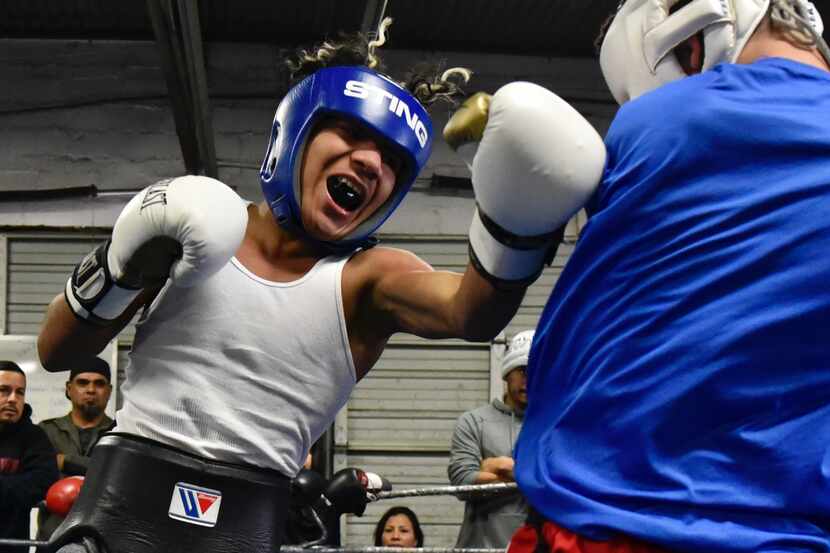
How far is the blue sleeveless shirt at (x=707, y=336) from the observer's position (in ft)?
4.50

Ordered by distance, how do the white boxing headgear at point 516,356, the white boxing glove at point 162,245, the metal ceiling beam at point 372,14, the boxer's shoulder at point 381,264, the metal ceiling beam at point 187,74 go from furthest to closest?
the metal ceiling beam at point 372,14 < the metal ceiling beam at point 187,74 < the white boxing headgear at point 516,356 < the boxer's shoulder at point 381,264 < the white boxing glove at point 162,245

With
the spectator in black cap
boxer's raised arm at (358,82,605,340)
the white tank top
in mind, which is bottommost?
the spectator in black cap

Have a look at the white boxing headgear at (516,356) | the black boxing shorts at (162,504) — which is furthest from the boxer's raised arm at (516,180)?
the white boxing headgear at (516,356)

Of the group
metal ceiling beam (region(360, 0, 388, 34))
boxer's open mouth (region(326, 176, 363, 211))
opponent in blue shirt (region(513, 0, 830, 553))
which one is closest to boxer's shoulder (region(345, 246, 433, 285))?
boxer's open mouth (region(326, 176, 363, 211))

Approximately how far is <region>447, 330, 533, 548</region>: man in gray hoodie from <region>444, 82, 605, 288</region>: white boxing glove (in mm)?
3235

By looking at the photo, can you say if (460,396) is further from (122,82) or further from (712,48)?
(712,48)

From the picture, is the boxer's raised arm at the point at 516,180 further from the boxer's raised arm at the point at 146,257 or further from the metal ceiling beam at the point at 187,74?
the metal ceiling beam at the point at 187,74

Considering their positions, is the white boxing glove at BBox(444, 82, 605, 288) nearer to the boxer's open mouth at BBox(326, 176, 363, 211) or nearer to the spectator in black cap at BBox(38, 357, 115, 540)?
the boxer's open mouth at BBox(326, 176, 363, 211)

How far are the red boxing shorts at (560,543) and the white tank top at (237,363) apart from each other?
3.09 ft

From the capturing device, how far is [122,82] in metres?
8.38

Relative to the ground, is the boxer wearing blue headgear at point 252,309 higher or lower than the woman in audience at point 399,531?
higher

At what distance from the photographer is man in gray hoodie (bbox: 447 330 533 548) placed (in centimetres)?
483

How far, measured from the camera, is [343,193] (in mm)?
2484

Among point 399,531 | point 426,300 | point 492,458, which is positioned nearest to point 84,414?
point 399,531
